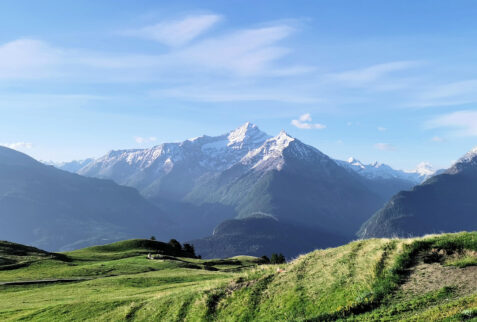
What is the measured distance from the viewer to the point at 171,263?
78938 millimetres

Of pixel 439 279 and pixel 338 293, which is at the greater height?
pixel 439 279

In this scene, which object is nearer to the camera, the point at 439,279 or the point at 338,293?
the point at 439,279

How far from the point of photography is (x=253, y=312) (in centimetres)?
2608

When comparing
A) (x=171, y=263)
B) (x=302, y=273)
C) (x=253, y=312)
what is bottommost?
(x=171, y=263)

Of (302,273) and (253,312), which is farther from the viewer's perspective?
(302,273)

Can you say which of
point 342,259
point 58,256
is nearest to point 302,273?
point 342,259

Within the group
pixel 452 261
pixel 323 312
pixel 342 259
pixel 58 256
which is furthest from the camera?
pixel 58 256

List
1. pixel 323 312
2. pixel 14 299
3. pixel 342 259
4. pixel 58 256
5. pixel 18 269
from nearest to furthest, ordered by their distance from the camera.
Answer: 1. pixel 323 312
2. pixel 342 259
3. pixel 14 299
4. pixel 18 269
5. pixel 58 256

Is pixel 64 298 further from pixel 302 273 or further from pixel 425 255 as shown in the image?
pixel 425 255

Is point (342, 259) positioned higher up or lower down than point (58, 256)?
higher up

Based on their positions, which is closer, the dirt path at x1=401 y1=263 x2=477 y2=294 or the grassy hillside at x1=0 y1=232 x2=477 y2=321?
the grassy hillside at x1=0 y1=232 x2=477 y2=321

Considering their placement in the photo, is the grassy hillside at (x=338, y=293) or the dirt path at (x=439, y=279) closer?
the grassy hillside at (x=338, y=293)

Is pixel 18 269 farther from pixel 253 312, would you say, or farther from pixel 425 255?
pixel 425 255

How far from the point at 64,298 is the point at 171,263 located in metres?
36.2
